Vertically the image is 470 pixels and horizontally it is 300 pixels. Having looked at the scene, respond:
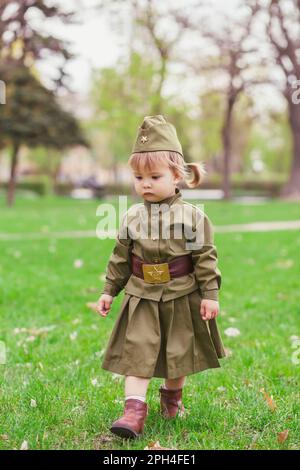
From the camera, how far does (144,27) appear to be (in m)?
26.0

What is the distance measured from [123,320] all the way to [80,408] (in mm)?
537

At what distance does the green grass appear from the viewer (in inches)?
118

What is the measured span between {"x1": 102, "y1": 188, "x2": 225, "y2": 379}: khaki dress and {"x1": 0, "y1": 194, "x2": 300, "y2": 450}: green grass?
1.00 feet

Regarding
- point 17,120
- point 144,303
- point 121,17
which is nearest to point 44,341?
point 144,303

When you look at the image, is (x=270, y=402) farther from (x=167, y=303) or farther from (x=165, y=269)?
(x=165, y=269)

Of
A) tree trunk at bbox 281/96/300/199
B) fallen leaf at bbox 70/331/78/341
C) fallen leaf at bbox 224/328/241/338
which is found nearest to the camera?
fallen leaf at bbox 70/331/78/341

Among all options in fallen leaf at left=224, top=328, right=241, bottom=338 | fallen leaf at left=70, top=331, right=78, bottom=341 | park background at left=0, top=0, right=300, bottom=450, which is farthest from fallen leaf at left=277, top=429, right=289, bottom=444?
fallen leaf at left=70, top=331, right=78, bottom=341

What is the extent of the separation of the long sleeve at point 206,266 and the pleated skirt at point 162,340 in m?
0.10

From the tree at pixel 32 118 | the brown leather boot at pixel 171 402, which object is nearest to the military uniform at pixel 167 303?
the brown leather boot at pixel 171 402

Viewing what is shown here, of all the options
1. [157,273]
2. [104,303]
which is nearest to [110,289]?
[104,303]

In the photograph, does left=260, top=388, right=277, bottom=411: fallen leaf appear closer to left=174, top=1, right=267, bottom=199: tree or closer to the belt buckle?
the belt buckle

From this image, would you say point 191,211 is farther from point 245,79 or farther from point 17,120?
point 245,79

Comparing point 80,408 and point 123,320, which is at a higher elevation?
point 123,320
